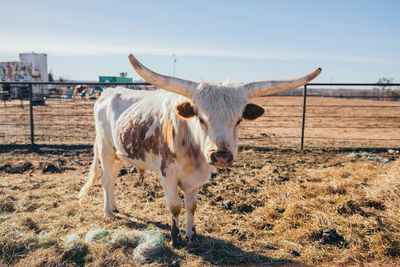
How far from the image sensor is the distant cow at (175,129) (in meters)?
3.28

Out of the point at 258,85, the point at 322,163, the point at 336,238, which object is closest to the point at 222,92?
the point at 258,85

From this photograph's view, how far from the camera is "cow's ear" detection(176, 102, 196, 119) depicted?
344cm

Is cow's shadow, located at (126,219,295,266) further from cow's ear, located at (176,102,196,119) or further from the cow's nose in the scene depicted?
cow's ear, located at (176,102,196,119)

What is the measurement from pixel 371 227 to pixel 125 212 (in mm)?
3231

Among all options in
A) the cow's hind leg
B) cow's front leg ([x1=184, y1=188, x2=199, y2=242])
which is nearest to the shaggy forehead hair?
cow's front leg ([x1=184, y1=188, x2=199, y2=242])

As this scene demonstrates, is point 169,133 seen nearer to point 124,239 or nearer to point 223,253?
point 124,239

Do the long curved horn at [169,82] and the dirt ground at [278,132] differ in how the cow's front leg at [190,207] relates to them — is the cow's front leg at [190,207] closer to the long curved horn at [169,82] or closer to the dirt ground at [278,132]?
the long curved horn at [169,82]

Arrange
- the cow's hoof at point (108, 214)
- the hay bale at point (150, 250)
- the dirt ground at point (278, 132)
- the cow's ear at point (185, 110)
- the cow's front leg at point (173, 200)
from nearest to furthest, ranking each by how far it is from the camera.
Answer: the cow's ear at point (185, 110) → the hay bale at point (150, 250) → the cow's front leg at point (173, 200) → the cow's hoof at point (108, 214) → the dirt ground at point (278, 132)

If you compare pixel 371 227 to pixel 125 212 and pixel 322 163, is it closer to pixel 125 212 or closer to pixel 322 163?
pixel 125 212

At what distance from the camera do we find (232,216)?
200 inches

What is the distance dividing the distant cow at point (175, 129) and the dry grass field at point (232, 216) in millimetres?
422

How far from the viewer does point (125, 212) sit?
533cm

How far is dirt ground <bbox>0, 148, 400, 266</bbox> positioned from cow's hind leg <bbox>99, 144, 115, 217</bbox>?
0.26m

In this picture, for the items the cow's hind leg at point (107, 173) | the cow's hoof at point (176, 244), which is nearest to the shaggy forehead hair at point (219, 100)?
the cow's hoof at point (176, 244)
